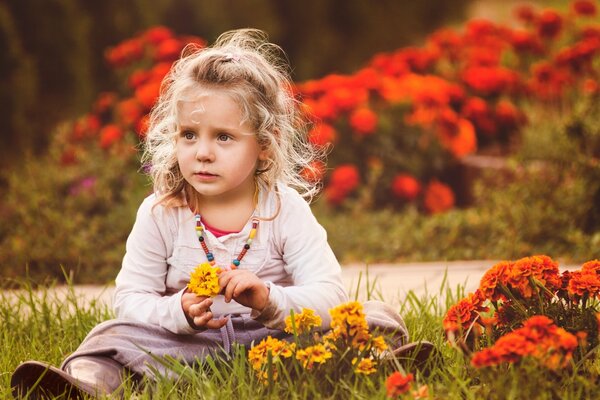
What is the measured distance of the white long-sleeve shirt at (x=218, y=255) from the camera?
2521mm

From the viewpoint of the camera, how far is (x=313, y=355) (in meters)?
2.04

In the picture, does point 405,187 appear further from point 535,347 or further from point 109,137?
point 535,347

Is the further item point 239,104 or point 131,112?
point 131,112

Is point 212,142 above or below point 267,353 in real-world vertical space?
above

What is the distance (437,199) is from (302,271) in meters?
3.11

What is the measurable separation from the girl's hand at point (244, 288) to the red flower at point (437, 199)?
328 centimetres

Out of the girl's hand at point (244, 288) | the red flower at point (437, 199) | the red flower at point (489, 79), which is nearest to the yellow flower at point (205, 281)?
the girl's hand at point (244, 288)

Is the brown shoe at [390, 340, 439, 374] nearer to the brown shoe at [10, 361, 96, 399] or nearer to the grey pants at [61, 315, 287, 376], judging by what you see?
the grey pants at [61, 315, 287, 376]

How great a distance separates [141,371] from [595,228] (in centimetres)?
277

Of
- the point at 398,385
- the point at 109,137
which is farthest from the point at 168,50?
the point at 398,385

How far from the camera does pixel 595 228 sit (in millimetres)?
4426

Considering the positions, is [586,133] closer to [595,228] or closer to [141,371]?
[595,228]

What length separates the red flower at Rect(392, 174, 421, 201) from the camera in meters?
5.41

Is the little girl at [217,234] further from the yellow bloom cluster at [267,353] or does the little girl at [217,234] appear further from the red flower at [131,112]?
the red flower at [131,112]
